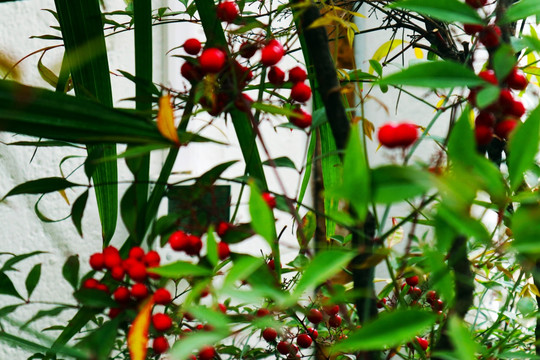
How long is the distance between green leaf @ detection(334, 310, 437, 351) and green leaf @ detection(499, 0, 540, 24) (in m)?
0.13

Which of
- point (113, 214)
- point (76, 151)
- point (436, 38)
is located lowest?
point (113, 214)

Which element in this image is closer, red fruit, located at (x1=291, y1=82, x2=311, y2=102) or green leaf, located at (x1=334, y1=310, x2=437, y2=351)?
green leaf, located at (x1=334, y1=310, x2=437, y2=351)

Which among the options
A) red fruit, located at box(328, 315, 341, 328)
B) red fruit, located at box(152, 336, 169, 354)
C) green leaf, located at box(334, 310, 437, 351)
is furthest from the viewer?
red fruit, located at box(328, 315, 341, 328)

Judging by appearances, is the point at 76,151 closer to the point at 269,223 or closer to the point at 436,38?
the point at 436,38

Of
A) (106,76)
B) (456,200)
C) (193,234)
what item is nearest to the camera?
(456,200)

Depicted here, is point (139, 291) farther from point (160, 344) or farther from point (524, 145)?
point (524, 145)

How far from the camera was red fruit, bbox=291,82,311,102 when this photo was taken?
0.28 m

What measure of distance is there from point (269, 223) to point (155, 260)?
0.06 meters

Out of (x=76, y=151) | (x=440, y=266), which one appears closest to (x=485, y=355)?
(x=440, y=266)

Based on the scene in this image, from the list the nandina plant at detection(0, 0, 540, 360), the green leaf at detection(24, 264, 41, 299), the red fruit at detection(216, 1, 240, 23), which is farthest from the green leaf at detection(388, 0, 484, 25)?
the green leaf at detection(24, 264, 41, 299)

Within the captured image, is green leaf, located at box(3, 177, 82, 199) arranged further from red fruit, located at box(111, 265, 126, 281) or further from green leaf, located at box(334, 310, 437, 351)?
green leaf, located at box(334, 310, 437, 351)

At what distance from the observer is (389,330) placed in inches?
6.7

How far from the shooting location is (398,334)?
166 millimetres

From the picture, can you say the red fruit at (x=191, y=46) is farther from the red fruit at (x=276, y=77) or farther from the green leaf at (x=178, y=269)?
the green leaf at (x=178, y=269)
